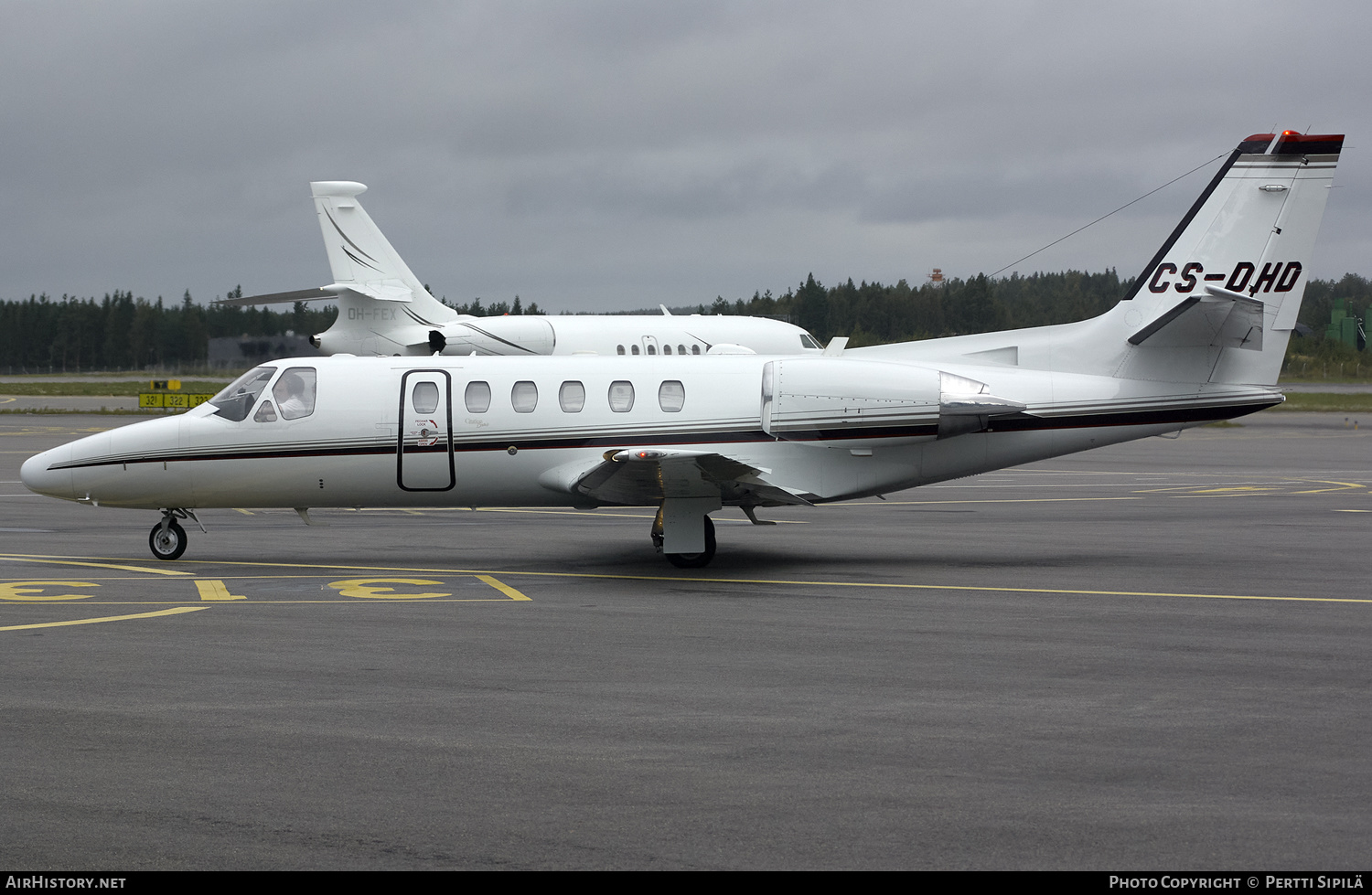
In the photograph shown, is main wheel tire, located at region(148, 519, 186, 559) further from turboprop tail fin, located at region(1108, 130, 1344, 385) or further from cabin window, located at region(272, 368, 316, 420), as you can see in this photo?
turboprop tail fin, located at region(1108, 130, 1344, 385)

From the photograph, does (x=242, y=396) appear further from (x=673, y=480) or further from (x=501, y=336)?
(x=501, y=336)

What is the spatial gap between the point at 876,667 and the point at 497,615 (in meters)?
4.35

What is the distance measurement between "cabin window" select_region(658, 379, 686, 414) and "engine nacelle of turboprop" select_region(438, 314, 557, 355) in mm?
16146

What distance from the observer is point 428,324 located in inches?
1425

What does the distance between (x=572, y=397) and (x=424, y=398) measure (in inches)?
78.9

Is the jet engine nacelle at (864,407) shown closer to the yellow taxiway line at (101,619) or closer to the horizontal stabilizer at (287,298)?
the yellow taxiway line at (101,619)

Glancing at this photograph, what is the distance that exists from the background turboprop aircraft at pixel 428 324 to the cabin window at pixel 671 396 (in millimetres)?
14758

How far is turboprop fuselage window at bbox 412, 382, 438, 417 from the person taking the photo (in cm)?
1638

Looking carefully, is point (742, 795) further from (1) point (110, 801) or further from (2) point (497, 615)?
(2) point (497, 615)

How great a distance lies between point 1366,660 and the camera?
1064cm

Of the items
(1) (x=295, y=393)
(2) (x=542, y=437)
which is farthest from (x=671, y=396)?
(1) (x=295, y=393)

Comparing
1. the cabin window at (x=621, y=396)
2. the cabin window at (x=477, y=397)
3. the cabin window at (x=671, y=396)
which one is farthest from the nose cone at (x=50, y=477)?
the cabin window at (x=671, y=396)

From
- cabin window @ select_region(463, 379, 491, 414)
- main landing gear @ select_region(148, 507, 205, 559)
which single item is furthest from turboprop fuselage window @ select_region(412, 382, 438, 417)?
main landing gear @ select_region(148, 507, 205, 559)
